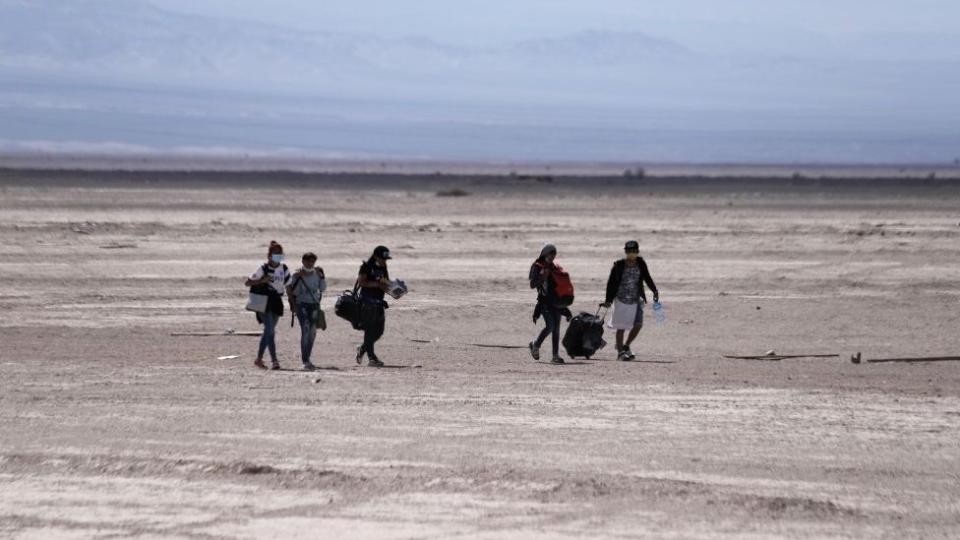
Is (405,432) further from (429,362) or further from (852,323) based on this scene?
(852,323)

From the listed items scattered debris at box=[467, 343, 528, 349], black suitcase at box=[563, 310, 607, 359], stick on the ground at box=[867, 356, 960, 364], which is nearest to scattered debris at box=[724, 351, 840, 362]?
stick on the ground at box=[867, 356, 960, 364]

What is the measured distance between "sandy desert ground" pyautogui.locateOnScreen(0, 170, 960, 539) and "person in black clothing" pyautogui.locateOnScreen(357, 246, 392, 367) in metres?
0.44

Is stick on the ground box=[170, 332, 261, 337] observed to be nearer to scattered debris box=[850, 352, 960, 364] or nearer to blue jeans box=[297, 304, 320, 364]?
blue jeans box=[297, 304, 320, 364]

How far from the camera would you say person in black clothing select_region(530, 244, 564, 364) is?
1823 centimetres

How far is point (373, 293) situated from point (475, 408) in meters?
3.59

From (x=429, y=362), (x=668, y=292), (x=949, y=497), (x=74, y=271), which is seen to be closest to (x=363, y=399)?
(x=429, y=362)

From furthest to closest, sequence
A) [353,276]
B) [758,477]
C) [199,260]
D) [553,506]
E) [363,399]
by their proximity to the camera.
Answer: [199,260]
[353,276]
[363,399]
[758,477]
[553,506]

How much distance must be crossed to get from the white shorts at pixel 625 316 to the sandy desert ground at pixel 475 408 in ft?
1.53

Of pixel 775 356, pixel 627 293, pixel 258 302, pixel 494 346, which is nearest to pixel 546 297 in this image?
pixel 627 293

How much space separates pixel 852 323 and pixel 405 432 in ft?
40.2

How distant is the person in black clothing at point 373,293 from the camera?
1766 centimetres

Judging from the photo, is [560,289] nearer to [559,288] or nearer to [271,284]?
[559,288]

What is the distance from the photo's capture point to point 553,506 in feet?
35.4

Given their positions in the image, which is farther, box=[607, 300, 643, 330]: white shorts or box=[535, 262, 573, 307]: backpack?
box=[607, 300, 643, 330]: white shorts
